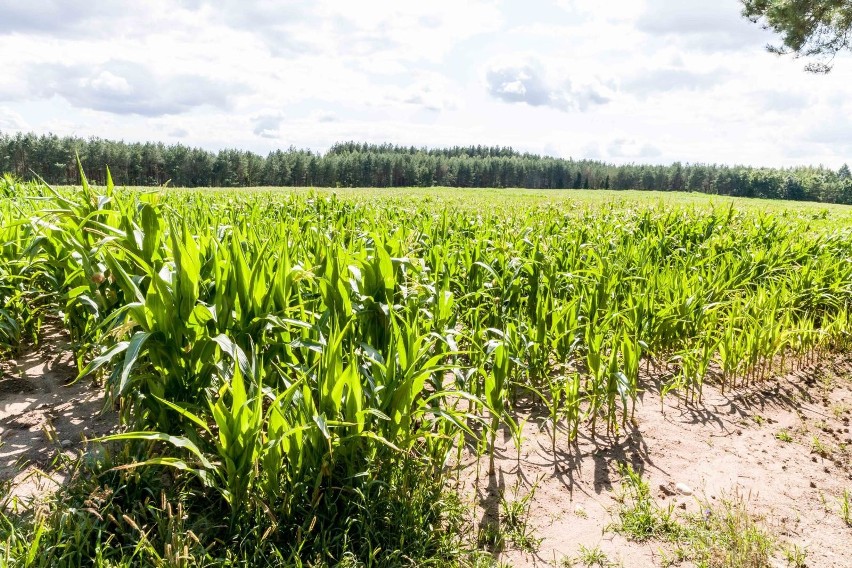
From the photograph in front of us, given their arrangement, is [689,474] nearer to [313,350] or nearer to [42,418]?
[313,350]

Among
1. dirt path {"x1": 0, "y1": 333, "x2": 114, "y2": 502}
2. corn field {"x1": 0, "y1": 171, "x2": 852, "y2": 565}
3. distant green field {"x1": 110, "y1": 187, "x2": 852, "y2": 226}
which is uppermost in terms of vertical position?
distant green field {"x1": 110, "y1": 187, "x2": 852, "y2": 226}

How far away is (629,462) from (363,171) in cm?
10651

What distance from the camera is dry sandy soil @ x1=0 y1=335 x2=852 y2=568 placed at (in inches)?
89.4

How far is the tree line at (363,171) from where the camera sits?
3155 inches

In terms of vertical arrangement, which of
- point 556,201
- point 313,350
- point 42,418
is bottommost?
point 42,418

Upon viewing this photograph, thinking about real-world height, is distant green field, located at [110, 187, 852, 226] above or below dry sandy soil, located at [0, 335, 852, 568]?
above

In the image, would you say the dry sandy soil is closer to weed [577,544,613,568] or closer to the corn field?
weed [577,544,613,568]

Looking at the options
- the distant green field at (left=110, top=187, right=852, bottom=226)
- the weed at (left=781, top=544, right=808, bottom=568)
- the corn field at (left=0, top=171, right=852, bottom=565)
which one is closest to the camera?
the corn field at (left=0, top=171, right=852, bottom=565)

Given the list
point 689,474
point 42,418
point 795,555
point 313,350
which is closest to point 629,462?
point 689,474

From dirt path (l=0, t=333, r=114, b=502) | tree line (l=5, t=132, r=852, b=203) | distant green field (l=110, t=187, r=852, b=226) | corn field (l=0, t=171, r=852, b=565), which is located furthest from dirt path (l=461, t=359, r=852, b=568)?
tree line (l=5, t=132, r=852, b=203)

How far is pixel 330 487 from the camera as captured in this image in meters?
2.09

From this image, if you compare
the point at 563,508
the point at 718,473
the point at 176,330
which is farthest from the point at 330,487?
the point at 718,473

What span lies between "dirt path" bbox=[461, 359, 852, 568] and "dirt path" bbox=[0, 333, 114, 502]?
6.02ft

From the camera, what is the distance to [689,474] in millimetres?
2771
